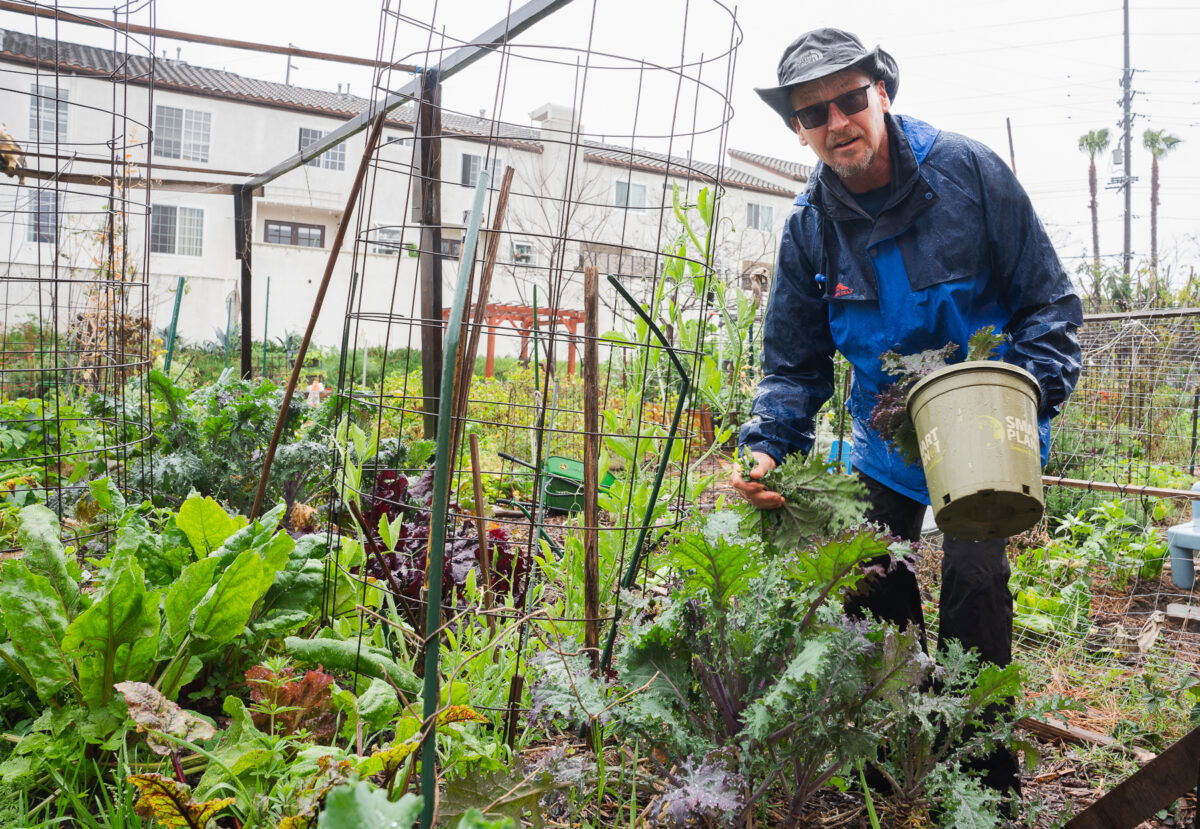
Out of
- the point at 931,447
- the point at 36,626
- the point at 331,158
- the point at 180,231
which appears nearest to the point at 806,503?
the point at 931,447

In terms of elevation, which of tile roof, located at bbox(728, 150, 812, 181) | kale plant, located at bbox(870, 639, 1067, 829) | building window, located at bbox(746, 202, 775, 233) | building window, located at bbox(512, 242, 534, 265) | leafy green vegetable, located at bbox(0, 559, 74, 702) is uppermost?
tile roof, located at bbox(728, 150, 812, 181)

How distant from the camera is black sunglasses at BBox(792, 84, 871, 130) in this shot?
1891mm

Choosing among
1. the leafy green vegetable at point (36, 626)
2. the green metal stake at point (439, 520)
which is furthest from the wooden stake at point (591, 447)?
the leafy green vegetable at point (36, 626)

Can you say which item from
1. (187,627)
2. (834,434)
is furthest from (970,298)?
(834,434)

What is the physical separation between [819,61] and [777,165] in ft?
108

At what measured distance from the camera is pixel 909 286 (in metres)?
1.96

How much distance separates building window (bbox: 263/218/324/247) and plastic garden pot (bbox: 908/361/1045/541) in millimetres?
26082

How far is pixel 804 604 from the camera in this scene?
4.96 ft

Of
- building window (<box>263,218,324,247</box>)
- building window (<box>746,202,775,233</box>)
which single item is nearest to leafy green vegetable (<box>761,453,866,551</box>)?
building window (<box>746,202,775,233</box>)

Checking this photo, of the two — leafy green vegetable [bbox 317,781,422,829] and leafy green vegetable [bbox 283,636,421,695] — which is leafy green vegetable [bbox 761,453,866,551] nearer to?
leafy green vegetable [bbox 283,636,421,695]

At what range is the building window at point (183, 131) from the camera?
2258cm

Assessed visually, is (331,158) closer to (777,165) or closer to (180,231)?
(180,231)

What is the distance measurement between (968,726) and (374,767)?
4.52 feet

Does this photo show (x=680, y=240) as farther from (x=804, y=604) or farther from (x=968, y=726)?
(x=968, y=726)
